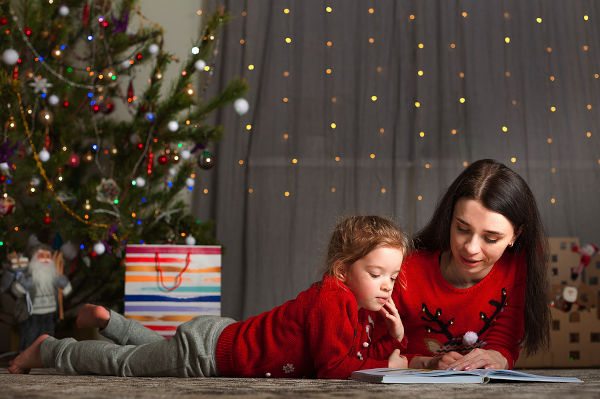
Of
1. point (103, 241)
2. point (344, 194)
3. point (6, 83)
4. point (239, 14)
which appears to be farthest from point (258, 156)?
point (6, 83)

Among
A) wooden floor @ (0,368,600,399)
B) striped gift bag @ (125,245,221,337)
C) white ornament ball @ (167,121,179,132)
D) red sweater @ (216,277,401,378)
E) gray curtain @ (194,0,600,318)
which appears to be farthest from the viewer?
gray curtain @ (194,0,600,318)

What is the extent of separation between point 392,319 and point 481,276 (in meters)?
0.28

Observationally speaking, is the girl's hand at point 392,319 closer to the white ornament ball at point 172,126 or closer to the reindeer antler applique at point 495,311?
the reindeer antler applique at point 495,311

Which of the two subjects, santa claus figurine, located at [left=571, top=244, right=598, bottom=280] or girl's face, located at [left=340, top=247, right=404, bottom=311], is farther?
santa claus figurine, located at [left=571, top=244, right=598, bottom=280]

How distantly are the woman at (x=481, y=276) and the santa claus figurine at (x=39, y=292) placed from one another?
121cm

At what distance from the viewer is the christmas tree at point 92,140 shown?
2.33 metres

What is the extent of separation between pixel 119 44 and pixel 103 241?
2.50ft

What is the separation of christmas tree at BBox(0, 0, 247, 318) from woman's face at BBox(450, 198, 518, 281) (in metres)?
1.05

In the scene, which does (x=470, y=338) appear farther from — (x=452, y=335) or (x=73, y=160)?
(x=73, y=160)

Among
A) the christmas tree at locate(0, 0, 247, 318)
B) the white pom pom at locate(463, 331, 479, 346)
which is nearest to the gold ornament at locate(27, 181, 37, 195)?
the christmas tree at locate(0, 0, 247, 318)

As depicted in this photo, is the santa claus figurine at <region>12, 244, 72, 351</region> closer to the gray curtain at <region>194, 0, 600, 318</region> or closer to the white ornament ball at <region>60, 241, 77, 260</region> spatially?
the white ornament ball at <region>60, 241, 77, 260</region>

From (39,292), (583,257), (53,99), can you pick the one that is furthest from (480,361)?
(53,99)

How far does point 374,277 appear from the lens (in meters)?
1.43

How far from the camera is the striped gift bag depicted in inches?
84.0
